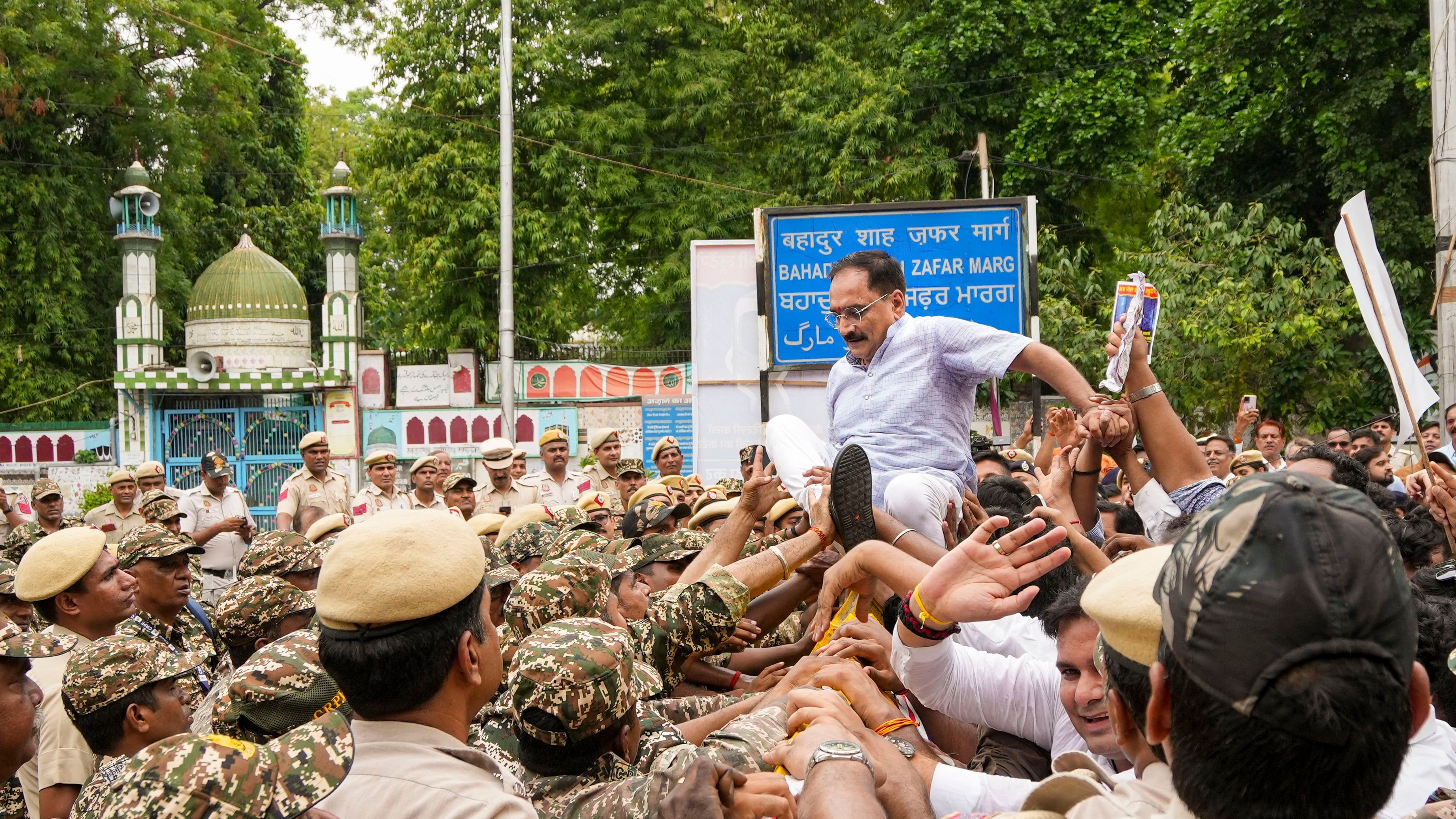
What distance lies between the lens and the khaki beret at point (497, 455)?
10.8m

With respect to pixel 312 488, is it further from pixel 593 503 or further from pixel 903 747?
pixel 903 747

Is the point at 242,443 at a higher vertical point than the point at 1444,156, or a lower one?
lower

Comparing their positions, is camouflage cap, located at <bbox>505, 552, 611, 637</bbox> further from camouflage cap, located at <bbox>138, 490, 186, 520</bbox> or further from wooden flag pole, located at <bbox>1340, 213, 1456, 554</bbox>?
camouflage cap, located at <bbox>138, 490, 186, 520</bbox>

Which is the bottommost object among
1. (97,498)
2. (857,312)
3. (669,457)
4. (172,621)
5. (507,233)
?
(97,498)

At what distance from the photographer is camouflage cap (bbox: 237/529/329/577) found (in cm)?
562

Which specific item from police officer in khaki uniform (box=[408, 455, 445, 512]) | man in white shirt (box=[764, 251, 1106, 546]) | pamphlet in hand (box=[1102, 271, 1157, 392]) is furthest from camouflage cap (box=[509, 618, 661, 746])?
police officer in khaki uniform (box=[408, 455, 445, 512])

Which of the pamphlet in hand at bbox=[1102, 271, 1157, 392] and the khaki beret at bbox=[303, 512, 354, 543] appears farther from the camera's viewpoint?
the khaki beret at bbox=[303, 512, 354, 543]

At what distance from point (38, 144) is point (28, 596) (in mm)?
23260

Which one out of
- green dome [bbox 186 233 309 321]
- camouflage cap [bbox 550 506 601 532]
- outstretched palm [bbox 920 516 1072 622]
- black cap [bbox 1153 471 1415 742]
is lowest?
camouflage cap [bbox 550 506 601 532]

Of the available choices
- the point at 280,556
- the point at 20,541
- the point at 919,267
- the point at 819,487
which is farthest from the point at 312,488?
the point at 819,487

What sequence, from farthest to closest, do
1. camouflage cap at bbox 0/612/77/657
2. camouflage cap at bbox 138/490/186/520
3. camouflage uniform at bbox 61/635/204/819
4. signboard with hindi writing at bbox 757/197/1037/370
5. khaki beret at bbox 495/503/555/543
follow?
signboard with hindi writing at bbox 757/197/1037/370
camouflage cap at bbox 138/490/186/520
khaki beret at bbox 495/503/555/543
camouflage uniform at bbox 61/635/204/819
camouflage cap at bbox 0/612/77/657

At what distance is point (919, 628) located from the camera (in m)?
2.85

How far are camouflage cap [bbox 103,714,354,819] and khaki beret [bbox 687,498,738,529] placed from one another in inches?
170

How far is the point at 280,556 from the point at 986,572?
401 cm
